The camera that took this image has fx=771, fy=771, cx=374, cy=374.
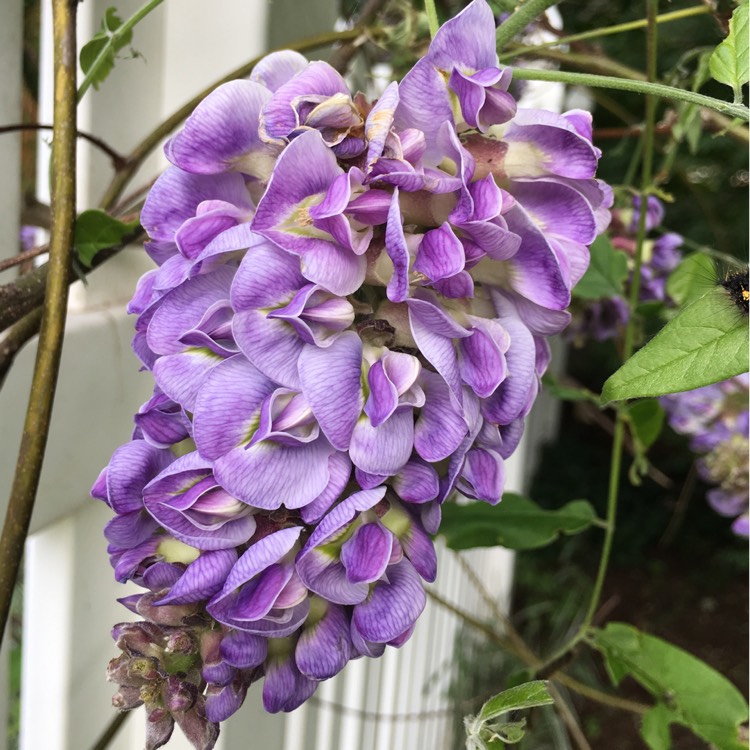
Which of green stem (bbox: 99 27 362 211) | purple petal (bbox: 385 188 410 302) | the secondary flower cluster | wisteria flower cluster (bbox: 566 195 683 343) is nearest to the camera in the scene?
purple petal (bbox: 385 188 410 302)

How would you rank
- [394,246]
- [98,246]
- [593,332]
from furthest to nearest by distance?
[593,332], [98,246], [394,246]

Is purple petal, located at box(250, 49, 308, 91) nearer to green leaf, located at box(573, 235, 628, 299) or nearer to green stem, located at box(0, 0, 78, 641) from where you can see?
green stem, located at box(0, 0, 78, 641)

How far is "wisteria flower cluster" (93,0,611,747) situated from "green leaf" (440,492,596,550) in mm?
303

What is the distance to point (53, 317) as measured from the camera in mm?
354

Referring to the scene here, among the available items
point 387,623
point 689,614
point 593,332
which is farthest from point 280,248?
point 689,614

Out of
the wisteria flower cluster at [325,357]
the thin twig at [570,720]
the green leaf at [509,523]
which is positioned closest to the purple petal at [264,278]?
the wisteria flower cluster at [325,357]

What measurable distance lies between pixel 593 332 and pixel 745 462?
0.21m

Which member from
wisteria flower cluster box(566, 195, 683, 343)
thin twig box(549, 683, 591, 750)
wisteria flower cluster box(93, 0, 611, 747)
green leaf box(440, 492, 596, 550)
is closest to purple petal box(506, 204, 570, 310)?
wisteria flower cluster box(93, 0, 611, 747)

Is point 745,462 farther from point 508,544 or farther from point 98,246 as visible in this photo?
point 98,246

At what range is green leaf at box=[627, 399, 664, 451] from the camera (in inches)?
23.6

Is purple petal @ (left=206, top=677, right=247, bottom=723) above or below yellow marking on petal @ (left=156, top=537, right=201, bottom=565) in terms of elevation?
below

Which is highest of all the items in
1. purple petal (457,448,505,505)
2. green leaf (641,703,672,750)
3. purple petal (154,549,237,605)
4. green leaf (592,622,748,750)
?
purple petal (457,448,505,505)

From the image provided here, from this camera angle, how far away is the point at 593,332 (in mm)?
770

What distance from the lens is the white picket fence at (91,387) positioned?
53 cm
